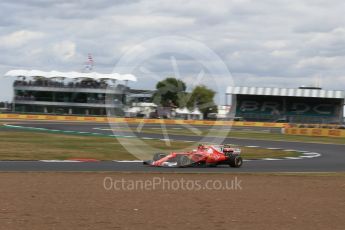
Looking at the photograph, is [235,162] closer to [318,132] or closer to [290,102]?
[318,132]

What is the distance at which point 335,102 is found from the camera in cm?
9762

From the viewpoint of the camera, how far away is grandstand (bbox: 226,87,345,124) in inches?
3733

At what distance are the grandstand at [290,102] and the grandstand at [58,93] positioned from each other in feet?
74.2

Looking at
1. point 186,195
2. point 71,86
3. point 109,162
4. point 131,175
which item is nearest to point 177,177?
point 131,175

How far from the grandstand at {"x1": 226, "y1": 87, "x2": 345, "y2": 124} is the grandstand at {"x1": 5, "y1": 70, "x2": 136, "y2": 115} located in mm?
22607

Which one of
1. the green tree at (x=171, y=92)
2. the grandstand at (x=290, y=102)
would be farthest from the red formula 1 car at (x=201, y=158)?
the grandstand at (x=290, y=102)

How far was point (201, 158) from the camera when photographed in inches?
789

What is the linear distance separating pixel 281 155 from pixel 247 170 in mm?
8723

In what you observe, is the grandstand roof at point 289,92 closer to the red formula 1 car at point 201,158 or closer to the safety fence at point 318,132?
the safety fence at point 318,132

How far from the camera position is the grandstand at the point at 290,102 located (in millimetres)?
94812

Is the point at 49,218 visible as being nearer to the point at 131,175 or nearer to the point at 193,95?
the point at 131,175

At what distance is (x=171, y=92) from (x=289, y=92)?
78.6m

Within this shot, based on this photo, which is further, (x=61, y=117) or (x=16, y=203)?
(x=61, y=117)

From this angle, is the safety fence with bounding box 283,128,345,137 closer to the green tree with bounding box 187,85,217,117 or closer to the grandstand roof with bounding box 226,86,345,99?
the green tree with bounding box 187,85,217,117
